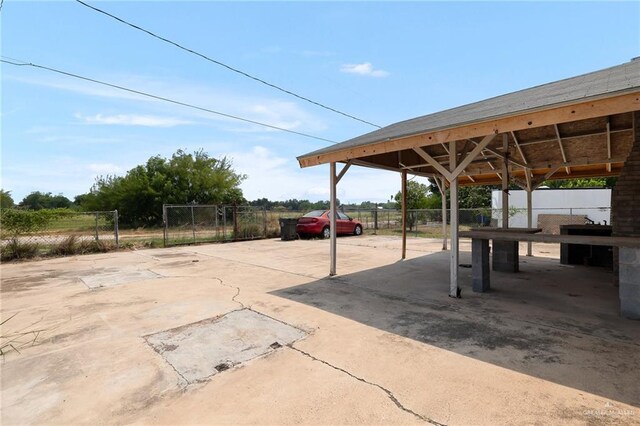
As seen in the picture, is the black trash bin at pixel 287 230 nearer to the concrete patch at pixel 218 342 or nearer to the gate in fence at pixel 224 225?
the gate in fence at pixel 224 225

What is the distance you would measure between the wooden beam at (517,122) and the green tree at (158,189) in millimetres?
20923

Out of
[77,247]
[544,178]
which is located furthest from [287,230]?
[544,178]

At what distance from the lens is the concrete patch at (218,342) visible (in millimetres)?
2729

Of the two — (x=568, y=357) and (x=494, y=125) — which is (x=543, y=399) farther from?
(x=494, y=125)

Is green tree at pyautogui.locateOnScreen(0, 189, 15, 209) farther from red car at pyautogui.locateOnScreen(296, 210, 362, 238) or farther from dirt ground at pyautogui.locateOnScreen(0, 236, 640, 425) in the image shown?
dirt ground at pyautogui.locateOnScreen(0, 236, 640, 425)

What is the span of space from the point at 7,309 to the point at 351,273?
5656mm

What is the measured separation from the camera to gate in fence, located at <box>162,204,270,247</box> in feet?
44.8

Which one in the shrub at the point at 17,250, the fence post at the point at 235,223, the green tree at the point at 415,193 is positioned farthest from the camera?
the green tree at the point at 415,193

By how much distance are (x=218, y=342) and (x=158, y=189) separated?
23.6m

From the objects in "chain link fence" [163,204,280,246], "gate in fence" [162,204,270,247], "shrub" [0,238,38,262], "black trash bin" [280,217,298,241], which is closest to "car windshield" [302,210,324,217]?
"black trash bin" [280,217,298,241]

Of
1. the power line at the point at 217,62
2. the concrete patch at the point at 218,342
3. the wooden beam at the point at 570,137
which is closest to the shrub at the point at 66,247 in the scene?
the power line at the point at 217,62

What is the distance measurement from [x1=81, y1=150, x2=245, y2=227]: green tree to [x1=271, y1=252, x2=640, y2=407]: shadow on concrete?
2072 cm

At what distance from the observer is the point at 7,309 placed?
440 centimetres

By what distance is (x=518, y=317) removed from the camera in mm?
3898
